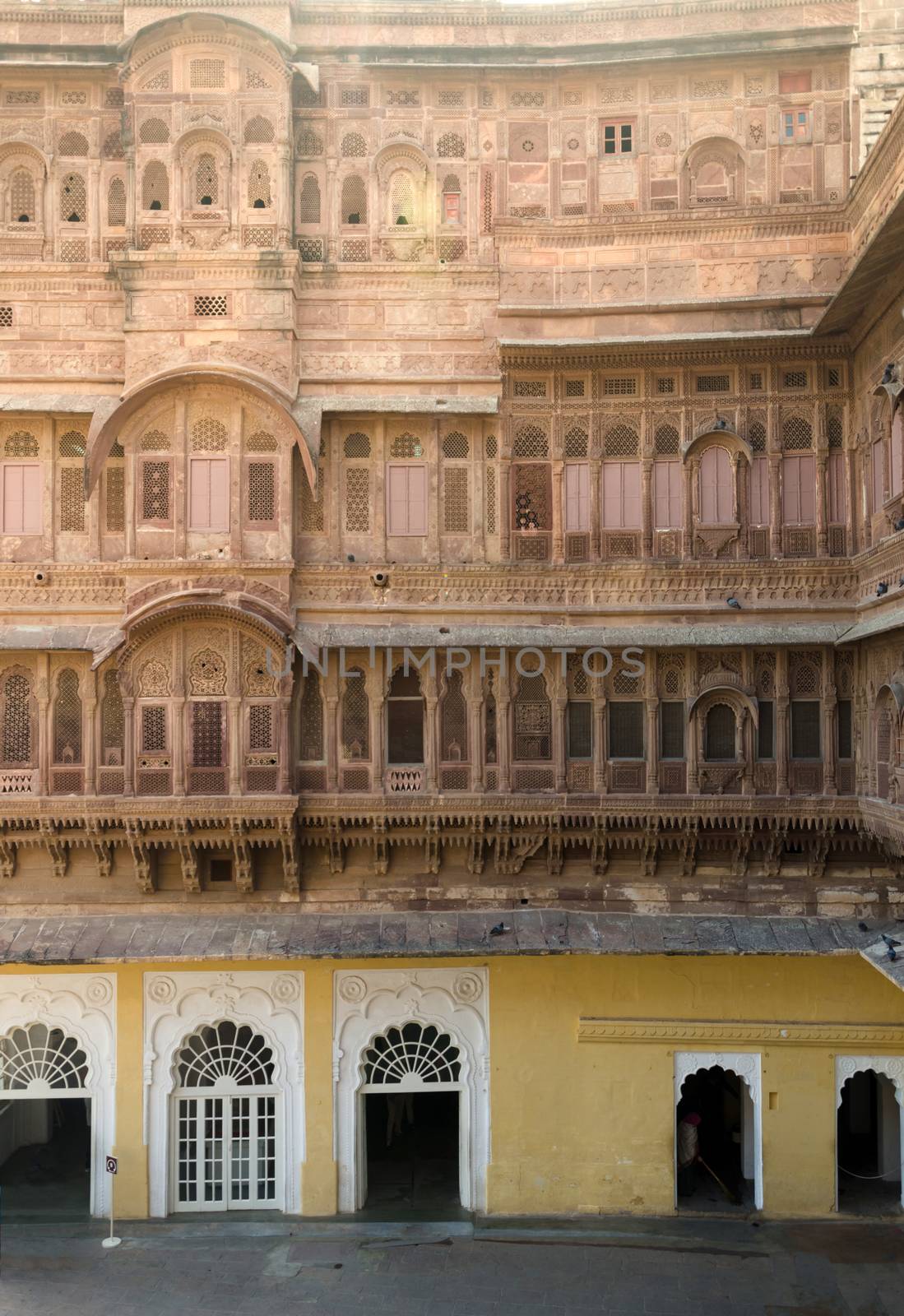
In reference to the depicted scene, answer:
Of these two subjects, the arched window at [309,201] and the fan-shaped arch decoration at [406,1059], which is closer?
the fan-shaped arch decoration at [406,1059]

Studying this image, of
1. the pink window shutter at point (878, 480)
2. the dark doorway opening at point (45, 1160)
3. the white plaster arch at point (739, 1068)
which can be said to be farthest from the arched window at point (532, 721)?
the dark doorway opening at point (45, 1160)

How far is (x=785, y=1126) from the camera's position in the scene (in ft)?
37.8

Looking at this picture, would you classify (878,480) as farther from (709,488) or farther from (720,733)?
(720,733)

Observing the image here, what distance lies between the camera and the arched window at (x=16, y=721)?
38.4 feet

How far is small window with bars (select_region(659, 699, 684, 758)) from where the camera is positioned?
11727 mm

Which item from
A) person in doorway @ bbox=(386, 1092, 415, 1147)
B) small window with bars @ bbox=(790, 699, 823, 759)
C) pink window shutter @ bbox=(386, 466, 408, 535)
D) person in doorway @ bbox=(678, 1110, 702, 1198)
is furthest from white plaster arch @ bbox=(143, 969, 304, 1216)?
small window with bars @ bbox=(790, 699, 823, 759)

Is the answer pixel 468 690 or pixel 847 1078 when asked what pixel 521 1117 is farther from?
pixel 468 690

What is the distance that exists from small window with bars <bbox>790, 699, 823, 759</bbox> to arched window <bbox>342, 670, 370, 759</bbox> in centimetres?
477

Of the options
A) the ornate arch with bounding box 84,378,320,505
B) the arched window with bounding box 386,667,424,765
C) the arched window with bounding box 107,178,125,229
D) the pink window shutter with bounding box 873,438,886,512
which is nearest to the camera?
the pink window shutter with bounding box 873,438,886,512

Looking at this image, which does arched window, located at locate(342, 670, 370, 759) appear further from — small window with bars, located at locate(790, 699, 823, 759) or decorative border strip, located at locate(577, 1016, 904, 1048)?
small window with bars, located at locate(790, 699, 823, 759)

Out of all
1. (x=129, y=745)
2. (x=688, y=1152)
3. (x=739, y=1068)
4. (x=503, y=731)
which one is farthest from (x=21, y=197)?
(x=688, y=1152)

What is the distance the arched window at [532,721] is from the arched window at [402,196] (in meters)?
5.57

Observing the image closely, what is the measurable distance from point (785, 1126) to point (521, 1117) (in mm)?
2917

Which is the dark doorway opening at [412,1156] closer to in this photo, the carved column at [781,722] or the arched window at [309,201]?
the carved column at [781,722]
